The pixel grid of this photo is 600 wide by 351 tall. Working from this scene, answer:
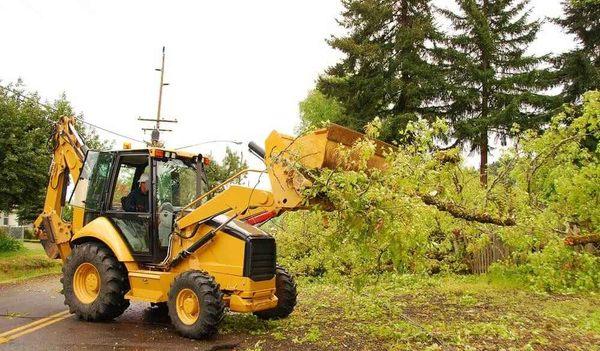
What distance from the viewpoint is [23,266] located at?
17000mm

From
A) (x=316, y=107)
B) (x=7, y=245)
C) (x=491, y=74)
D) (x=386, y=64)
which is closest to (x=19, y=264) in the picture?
(x=7, y=245)

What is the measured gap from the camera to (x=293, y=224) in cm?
1365

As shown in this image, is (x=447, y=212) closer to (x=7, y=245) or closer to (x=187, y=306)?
(x=187, y=306)

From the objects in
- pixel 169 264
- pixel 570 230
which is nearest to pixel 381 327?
pixel 169 264

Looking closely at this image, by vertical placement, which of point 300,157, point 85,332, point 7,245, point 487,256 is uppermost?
point 300,157

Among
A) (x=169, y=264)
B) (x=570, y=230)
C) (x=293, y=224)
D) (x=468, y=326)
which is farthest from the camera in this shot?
(x=293, y=224)

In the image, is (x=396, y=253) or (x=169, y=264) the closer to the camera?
(x=396, y=253)

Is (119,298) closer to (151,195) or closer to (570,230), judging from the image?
(151,195)

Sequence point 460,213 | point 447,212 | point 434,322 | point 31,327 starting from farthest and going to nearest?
point 447,212 < point 460,213 < point 434,322 < point 31,327

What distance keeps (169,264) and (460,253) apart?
9167 millimetres

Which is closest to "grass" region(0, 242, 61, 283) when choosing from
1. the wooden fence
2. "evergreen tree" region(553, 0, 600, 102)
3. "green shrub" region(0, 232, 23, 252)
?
"green shrub" region(0, 232, 23, 252)

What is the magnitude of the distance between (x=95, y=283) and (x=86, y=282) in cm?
21

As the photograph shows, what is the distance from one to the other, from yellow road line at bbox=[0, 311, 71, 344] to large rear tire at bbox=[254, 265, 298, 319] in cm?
310

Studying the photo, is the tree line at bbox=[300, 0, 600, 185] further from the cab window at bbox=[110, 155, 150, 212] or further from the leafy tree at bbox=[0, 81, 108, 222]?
the cab window at bbox=[110, 155, 150, 212]
